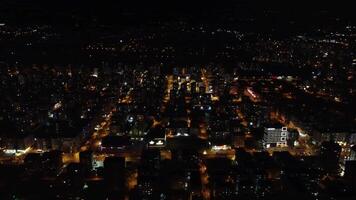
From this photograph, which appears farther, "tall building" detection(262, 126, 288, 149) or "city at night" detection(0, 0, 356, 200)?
Result: "tall building" detection(262, 126, 288, 149)

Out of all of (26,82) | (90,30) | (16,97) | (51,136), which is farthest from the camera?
(90,30)

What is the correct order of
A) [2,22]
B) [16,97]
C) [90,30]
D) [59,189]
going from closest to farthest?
[59,189]
[16,97]
[2,22]
[90,30]

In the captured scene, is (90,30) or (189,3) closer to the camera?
(189,3)

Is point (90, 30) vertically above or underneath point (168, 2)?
underneath

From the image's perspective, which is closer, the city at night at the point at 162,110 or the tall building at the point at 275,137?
the city at night at the point at 162,110

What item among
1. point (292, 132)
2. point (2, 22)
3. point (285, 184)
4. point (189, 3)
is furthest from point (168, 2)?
point (285, 184)

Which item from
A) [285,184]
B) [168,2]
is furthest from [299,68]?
[285,184]

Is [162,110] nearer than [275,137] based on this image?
No

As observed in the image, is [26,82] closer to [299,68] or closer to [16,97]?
[16,97]
